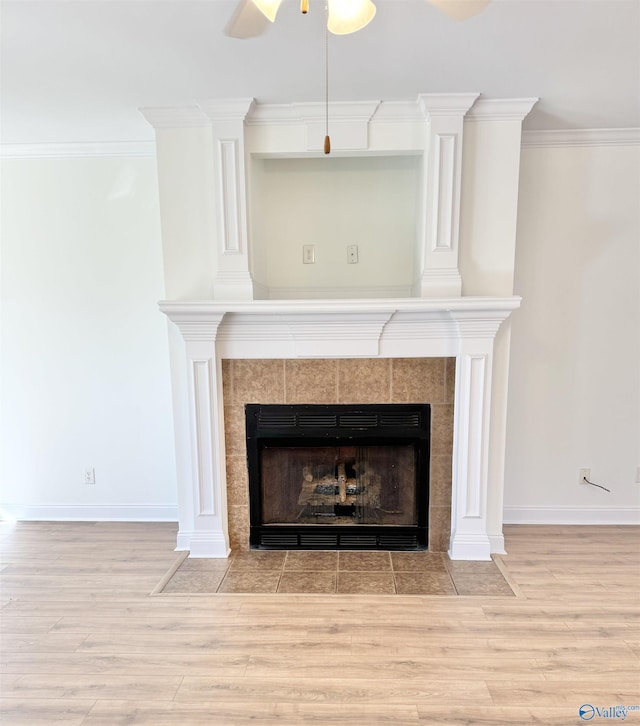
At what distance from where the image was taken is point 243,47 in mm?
1787

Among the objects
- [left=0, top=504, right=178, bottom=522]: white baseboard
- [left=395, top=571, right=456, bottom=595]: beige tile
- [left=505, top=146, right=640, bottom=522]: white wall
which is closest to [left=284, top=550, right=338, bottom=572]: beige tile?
[left=395, top=571, right=456, bottom=595]: beige tile

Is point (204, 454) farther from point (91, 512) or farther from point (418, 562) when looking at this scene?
point (418, 562)

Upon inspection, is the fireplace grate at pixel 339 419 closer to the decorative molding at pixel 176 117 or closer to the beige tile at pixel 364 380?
the beige tile at pixel 364 380

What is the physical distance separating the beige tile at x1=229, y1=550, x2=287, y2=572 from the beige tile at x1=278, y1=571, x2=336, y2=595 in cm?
12

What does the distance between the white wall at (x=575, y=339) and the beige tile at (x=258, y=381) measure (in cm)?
148

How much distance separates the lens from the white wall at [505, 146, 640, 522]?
2729 mm

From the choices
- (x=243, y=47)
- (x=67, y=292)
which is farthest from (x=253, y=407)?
(x=243, y=47)

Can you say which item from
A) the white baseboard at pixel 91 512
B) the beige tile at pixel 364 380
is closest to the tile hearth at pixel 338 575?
the white baseboard at pixel 91 512

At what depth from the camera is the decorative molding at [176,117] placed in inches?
92.6

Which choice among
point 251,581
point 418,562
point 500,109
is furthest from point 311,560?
point 500,109

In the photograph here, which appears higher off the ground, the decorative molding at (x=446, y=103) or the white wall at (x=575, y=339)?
the decorative molding at (x=446, y=103)

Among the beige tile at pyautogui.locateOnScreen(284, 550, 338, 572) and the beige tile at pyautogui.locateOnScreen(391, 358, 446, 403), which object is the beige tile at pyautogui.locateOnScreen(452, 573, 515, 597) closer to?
the beige tile at pyautogui.locateOnScreen(284, 550, 338, 572)

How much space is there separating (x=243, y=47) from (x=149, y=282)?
5.12 feet

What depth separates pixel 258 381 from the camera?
2.59m
